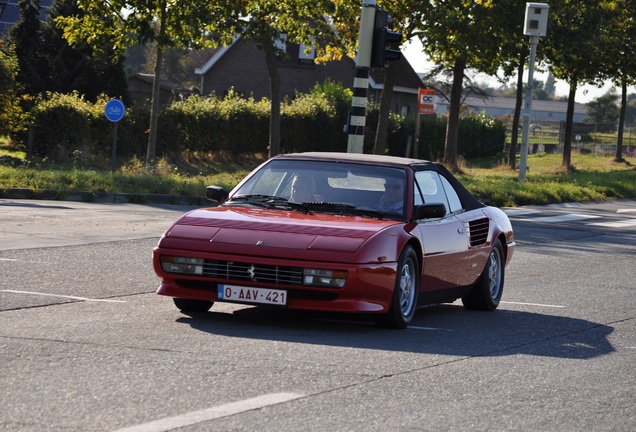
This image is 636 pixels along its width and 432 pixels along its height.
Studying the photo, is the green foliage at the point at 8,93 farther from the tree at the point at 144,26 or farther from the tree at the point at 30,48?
the tree at the point at 30,48

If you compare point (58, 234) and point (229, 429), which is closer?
point (229, 429)

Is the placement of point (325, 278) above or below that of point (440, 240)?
below

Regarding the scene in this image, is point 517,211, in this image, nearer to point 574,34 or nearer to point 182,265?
point 574,34

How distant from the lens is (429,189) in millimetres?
10969

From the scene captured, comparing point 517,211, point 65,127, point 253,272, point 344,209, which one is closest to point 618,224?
point 517,211

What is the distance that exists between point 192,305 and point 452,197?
2723mm

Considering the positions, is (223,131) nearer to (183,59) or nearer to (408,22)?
(408,22)

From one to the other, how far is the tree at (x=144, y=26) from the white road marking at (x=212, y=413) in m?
26.2

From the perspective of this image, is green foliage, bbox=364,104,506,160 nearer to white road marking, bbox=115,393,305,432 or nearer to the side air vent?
the side air vent

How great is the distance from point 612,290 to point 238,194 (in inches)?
204

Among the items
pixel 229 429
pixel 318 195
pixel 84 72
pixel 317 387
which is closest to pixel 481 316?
pixel 318 195

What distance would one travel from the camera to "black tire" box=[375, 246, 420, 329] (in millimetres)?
9570

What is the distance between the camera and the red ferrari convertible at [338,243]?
30.2 feet

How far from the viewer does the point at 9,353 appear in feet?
25.2
